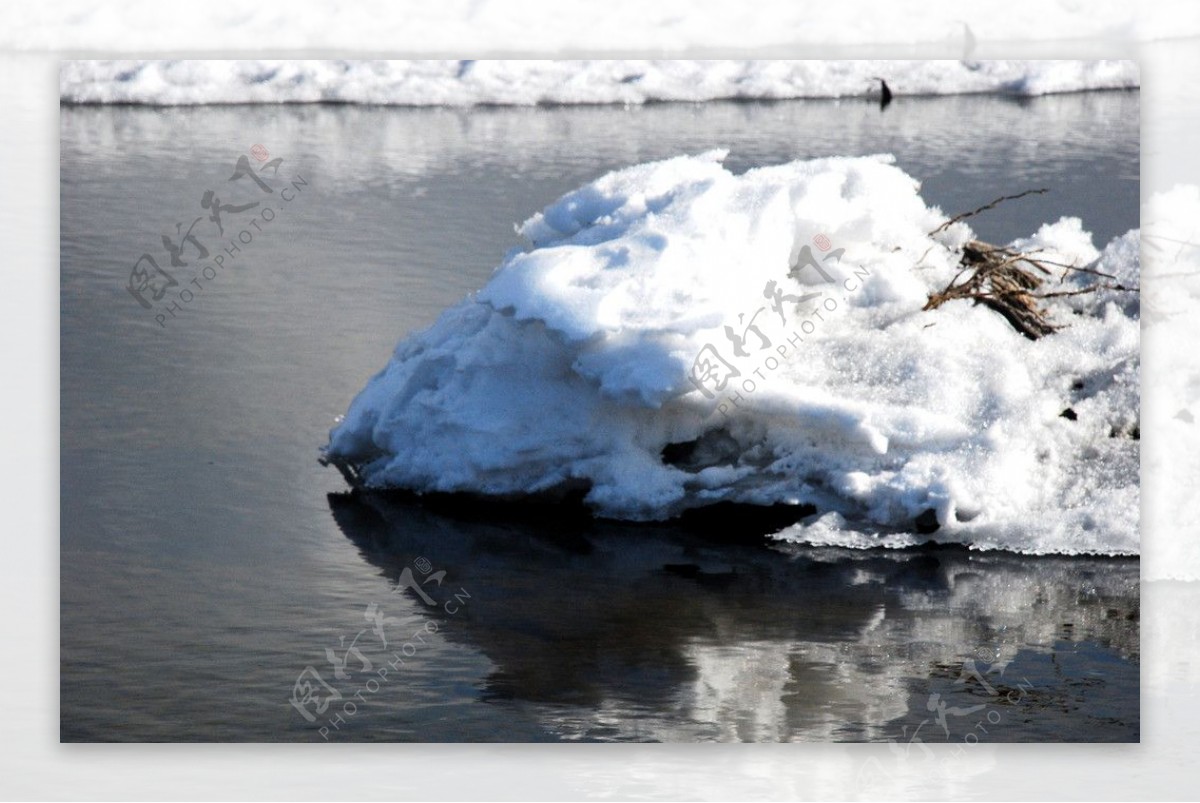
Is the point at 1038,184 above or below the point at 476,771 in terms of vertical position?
above

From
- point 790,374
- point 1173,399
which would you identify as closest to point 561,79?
point 790,374

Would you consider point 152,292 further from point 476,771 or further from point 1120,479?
point 1120,479

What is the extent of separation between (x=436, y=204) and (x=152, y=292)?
2.96 ft

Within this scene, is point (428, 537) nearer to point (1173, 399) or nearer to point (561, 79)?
point (561, 79)

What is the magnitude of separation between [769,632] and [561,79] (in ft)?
5.55

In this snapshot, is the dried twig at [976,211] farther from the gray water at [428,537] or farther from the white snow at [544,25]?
the white snow at [544,25]

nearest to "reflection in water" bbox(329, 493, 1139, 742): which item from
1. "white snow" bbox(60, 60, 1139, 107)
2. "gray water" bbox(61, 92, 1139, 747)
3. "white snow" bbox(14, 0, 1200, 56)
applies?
"gray water" bbox(61, 92, 1139, 747)

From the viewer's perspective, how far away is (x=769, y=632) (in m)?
5.12

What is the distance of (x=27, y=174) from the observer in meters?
5.09

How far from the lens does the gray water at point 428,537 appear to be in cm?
494

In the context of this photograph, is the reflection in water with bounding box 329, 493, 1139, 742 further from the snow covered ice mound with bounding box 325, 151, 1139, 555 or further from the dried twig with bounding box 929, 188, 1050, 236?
the dried twig with bounding box 929, 188, 1050, 236

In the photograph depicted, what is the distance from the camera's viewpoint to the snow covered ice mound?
5.32 meters

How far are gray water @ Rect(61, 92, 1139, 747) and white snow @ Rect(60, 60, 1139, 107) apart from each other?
6 centimetres

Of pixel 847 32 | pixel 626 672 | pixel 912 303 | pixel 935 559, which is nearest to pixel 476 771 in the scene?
pixel 626 672
